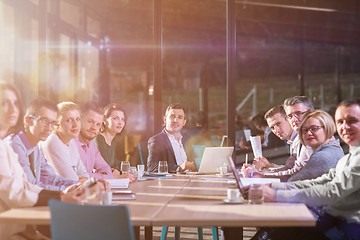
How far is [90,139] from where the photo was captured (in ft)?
13.1

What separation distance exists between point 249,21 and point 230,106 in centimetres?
751

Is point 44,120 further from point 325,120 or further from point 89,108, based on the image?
point 325,120

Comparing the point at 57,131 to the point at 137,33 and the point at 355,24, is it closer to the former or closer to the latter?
the point at 137,33

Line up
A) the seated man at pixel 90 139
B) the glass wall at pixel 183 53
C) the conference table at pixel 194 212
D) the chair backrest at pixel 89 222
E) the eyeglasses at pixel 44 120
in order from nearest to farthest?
the chair backrest at pixel 89 222 < the conference table at pixel 194 212 < the eyeglasses at pixel 44 120 < the seated man at pixel 90 139 < the glass wall at pixel 183 53

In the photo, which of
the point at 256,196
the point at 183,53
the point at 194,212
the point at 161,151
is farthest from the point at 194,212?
the point at 183,53

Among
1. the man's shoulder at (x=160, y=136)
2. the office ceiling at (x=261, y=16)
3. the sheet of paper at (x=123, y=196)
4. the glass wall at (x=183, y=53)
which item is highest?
the office ceiling at (x=261, y=16)

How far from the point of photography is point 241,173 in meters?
3.96

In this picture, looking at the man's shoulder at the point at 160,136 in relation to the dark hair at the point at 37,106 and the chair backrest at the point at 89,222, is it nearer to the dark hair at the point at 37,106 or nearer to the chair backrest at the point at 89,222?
the dark hair at the point at 37,106

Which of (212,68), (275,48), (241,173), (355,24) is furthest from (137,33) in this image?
(241,173)

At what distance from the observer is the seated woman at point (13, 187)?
2.29 m

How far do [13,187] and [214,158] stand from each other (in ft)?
6.91

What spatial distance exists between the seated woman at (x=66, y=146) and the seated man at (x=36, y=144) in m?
0.17

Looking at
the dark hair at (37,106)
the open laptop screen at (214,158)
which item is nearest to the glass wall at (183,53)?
the open laptop screen at (214,158)

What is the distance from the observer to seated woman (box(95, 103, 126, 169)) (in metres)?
4.31
